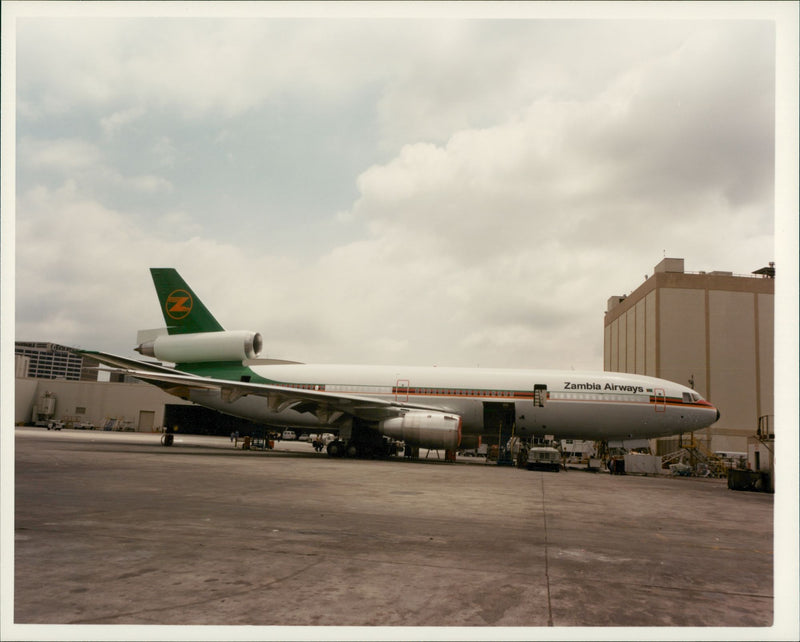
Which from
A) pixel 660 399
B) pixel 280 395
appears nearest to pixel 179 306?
pixel 280 395

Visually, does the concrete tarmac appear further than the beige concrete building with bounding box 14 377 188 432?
No

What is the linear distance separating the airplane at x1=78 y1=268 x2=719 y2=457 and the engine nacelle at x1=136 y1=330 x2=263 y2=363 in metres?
0.05

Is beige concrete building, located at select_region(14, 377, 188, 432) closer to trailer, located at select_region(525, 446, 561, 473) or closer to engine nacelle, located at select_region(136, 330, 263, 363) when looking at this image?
engine nacelle, located at select_region(136, 330, 263, 363)

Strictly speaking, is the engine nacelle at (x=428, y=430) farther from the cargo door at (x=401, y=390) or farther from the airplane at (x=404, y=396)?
the cargo door at (x=401, y=390)

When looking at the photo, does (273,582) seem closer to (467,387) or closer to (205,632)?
Answer: (205,632)

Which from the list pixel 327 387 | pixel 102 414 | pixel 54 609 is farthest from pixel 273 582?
pixel 102 414

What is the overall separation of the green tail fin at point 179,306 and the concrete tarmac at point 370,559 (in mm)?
14850

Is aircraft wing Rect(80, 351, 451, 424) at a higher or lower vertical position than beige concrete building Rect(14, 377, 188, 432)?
higher

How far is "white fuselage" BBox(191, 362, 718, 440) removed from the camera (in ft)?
74.5

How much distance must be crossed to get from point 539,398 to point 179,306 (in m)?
16.6

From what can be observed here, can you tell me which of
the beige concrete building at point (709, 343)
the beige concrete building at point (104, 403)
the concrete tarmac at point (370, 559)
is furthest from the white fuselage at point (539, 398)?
the beige concrete building at point (104, 403)

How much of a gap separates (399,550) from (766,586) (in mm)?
3645

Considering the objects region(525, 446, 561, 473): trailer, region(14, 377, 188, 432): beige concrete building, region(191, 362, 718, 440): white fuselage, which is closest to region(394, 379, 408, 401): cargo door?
region(191, 362, 718, 440): white fuselage

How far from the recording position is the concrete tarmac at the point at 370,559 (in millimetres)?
4137
